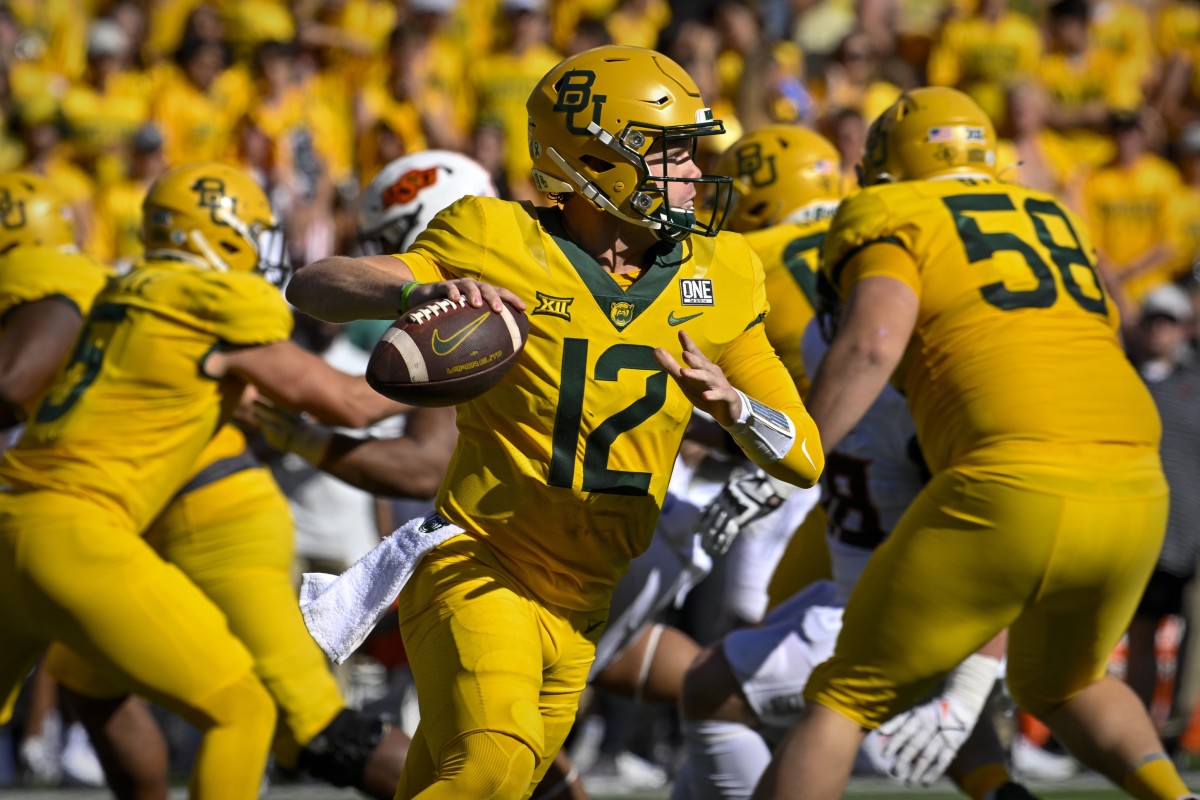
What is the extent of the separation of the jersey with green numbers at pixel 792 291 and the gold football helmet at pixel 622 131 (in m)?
1.48

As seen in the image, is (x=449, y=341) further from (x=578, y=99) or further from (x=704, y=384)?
(x=578, y=99)

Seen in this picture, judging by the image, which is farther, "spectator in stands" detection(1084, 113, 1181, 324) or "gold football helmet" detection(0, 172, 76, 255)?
"spectator in stands" detection(1084, 113, 1181, 324)

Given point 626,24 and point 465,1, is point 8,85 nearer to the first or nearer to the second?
point 465,1

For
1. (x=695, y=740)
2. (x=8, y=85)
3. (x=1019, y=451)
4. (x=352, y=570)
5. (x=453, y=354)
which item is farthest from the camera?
(x=8, y=85)

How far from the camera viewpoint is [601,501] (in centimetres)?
349

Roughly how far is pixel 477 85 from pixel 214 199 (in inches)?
206

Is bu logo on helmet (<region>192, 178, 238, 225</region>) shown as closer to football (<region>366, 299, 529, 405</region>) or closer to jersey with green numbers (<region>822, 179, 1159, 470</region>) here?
jersey with green numbers (<region>822, 179, 1159, 470</region>)

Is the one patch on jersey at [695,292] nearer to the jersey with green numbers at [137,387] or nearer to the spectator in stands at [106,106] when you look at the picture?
the jersey with green numbers at [137,387]

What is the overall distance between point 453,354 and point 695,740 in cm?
190

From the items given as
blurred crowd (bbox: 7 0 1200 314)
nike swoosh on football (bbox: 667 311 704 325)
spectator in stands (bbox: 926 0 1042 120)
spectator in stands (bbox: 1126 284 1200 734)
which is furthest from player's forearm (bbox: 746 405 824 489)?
spectator in stands (bbox: 926 0 1042 120)

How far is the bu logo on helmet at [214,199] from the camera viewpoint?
4.89 m

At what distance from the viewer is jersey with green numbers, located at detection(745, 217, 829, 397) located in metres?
5.02

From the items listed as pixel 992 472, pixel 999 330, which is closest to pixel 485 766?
pixel 992 472

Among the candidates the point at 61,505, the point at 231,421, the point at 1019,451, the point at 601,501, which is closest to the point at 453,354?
the point at 601,501
